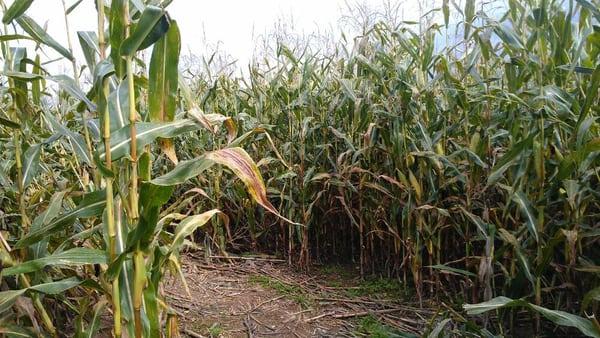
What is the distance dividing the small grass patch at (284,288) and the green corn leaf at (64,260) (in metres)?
1.44

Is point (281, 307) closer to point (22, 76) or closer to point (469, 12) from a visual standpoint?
point (22, 76)

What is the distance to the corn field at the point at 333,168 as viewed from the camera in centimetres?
106

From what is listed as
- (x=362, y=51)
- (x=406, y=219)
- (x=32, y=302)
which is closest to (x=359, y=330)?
(x=406, y=219)

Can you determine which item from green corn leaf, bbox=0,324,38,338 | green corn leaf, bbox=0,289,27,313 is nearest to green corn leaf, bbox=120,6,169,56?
green corn leaf, bbox=0,289,27,313

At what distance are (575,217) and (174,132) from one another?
4.89 ft

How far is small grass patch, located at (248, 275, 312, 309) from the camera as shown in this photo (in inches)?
94.9

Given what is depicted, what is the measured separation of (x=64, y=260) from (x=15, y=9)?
0.62 m

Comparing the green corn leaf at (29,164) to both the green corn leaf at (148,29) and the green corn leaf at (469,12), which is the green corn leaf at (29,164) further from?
the green corn leaf at (469,12)

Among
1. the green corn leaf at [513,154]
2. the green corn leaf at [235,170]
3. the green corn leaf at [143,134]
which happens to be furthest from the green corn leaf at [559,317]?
the green corn leaf at [143,134]

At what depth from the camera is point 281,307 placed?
2.34 m

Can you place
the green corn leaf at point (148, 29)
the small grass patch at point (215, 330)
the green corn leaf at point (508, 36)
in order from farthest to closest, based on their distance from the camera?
the small grass patch at point (215, 330), the green corn leaf at point (508, 36), the green corn leaf at point (148, 29)

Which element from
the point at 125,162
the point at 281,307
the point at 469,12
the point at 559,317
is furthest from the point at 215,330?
the point at 469,12

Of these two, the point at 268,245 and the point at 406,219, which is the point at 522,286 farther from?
the point at 268,245

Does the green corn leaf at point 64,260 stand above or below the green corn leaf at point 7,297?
above
